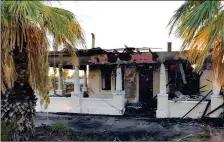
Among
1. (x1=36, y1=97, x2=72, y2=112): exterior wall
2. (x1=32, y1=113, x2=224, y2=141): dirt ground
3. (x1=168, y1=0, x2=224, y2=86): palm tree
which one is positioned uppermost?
(x1=168, y1=0, x2=224, y2=86): palm tree

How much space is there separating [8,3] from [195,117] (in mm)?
9479

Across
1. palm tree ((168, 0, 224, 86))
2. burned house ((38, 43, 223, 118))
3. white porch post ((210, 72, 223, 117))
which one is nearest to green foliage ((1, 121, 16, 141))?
burned house ((38, 43, 223, 118))

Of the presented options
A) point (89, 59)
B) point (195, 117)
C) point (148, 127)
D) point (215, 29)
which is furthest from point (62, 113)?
point (215, 29)

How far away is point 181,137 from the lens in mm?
9367

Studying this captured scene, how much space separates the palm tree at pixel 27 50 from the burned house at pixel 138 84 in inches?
84.6

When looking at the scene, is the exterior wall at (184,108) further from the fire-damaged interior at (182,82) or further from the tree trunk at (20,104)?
the tree trunk at (20,104)

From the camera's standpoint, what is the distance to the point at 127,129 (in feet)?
36.8

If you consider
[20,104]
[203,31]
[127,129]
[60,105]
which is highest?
[203,31]

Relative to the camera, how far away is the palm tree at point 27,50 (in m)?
7.09

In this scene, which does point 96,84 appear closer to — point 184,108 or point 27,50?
Answer: point 184,108

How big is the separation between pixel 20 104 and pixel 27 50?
4.80ft

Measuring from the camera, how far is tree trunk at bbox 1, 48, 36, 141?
786 centimetres

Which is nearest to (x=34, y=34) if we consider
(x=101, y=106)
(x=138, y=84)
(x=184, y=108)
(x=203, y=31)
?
(x=203, y=31)

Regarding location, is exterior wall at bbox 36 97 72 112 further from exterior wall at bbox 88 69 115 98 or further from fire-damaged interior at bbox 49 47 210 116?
exterior wall at bbox 88 69 115 98
